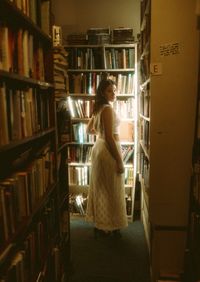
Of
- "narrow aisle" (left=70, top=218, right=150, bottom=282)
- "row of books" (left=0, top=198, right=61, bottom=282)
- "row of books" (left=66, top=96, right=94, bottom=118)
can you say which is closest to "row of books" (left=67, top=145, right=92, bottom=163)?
"row of books" (left=66, top=96, right=94, bottom=118)

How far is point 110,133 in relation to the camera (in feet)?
9.26

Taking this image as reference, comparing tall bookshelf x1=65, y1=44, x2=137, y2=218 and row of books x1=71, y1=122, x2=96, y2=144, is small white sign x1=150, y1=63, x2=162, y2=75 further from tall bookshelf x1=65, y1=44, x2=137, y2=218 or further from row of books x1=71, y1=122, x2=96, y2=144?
row of books x1=71, y1=122, x2=96, y2=144

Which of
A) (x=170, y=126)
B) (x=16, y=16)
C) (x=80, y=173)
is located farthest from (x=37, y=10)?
(x=80, y=173)

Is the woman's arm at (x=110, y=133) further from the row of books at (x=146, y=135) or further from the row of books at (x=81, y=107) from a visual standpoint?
the row of books at (x=81, y=107)

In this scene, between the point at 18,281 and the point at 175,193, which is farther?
the point at 175,193

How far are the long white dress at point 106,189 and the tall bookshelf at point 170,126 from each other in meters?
0.61

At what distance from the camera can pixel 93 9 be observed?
3723mm

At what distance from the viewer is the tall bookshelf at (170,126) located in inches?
81.0

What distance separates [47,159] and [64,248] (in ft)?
2.98

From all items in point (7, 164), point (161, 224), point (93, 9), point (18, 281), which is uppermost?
point (93, 9)

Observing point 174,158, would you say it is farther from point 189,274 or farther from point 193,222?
point 189,274

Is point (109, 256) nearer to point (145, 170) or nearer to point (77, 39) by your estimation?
point (145, 170)

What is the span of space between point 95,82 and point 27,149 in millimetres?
1943

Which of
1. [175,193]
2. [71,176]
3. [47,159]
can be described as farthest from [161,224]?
[71,176]
